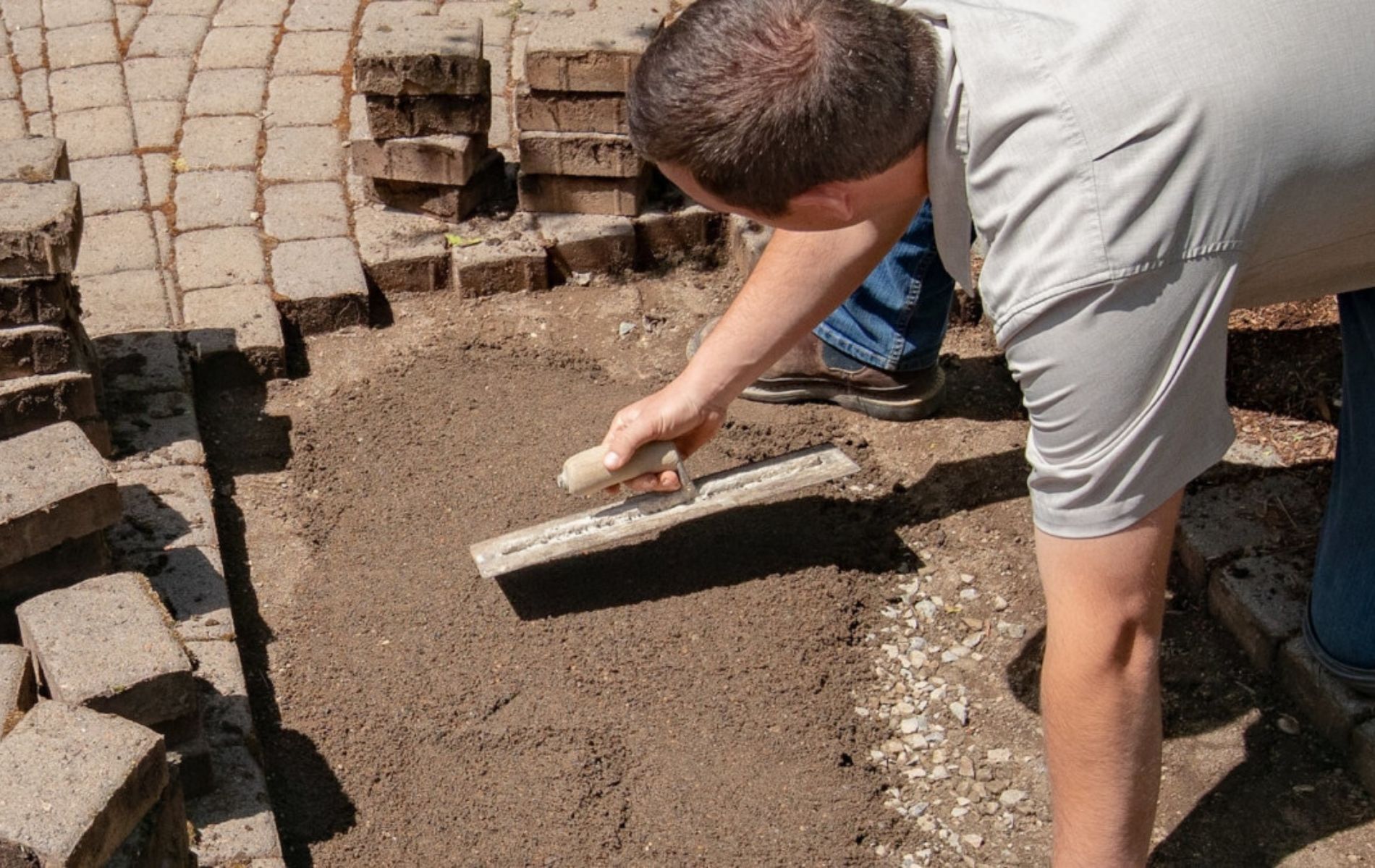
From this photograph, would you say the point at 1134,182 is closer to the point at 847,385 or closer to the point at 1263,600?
the point at 1263,600

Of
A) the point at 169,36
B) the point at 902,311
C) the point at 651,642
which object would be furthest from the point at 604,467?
the point at 169,36

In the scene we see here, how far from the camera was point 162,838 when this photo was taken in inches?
112

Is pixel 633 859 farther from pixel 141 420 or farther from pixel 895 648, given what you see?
Result: pixel 141 420

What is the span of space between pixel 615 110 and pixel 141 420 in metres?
1.87

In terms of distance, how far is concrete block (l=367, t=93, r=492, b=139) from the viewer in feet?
16.2

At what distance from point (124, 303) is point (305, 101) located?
1.39 metres

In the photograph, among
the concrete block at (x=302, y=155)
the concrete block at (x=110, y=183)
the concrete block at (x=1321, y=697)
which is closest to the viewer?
the concrete block at (x=1321, y=697)

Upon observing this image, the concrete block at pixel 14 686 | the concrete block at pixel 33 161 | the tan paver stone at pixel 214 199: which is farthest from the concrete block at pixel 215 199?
the concrete block at pixel 14 686

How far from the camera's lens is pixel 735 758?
3439 millimetres

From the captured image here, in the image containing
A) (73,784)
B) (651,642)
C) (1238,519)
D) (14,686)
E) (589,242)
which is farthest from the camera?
(589,242)

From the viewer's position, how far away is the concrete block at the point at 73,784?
101 inches

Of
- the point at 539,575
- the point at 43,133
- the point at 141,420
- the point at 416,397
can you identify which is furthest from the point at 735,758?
the point at 43,133

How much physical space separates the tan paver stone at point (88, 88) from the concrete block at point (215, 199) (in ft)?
2.24

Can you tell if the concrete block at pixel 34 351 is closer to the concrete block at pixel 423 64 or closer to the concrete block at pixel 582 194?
the concrete block at pixel 423 64
